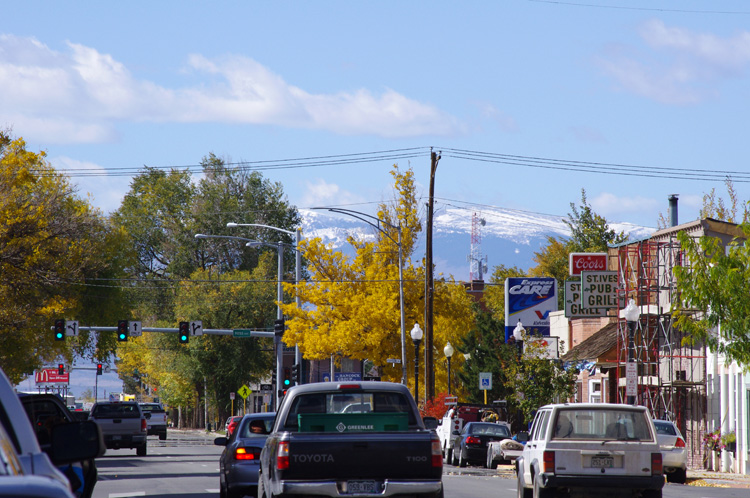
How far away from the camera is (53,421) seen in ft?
48.8

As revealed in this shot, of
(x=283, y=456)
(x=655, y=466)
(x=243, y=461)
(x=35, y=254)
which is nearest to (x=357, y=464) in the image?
(x=283, y=456)

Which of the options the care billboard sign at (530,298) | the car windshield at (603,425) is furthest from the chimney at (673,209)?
the car windshield at (603,425)

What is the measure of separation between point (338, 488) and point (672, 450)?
17313mm

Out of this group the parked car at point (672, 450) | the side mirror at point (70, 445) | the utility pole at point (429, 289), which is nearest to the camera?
the side mirror at point (70, 445)

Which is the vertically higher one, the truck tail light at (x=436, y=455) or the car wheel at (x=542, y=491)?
the truck tail light at (x=436, y=455)

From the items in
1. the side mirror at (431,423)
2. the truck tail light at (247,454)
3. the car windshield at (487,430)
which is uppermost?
the side mirror at (431,423)

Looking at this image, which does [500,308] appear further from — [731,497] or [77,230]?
[731,497]

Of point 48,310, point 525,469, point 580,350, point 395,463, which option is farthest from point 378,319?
point 395,463

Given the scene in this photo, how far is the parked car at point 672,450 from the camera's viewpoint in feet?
94.1

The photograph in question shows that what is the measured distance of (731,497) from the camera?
23.3m

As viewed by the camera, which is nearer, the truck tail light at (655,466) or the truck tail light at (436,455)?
the truck tail light at (436,455)

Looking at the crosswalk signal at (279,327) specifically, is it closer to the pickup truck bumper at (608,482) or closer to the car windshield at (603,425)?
the car windshield at (603,425)

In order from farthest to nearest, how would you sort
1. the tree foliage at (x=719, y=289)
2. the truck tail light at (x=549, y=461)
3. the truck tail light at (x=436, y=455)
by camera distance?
the tree foliage at (x=719, y=289) → the truck tail light at (x=549, y=461) → the truck tail light at (x=436, y=455)

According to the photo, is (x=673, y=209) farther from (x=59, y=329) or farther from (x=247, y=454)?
(x=247, y=454)
